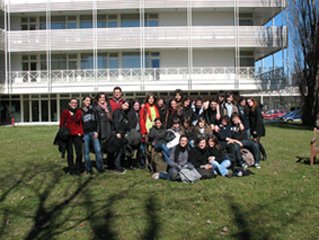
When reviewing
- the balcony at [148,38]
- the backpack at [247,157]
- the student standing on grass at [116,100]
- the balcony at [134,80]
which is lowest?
the backpack at [247,157]

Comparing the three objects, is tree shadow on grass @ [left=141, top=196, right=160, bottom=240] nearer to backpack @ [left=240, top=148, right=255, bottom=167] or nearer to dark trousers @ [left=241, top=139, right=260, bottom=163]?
backpack @ [left=240, top=148, right=255, bottom=167]

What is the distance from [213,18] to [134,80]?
8.34 meters

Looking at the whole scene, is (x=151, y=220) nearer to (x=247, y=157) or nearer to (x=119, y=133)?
(x=119, y=133)

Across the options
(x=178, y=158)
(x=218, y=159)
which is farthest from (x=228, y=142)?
→ (x=178, y=158)

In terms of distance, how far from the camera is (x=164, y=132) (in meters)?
7.87

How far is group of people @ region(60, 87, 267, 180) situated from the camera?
7360 mm

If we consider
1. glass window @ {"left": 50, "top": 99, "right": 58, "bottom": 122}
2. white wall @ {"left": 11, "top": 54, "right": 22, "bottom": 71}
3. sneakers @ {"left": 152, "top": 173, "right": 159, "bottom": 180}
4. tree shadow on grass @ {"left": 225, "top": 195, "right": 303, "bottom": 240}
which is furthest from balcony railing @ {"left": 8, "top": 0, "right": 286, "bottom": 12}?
tree shadow on grass @ {"left": 225, "top": 195, "right": 303, "bottom": 240}

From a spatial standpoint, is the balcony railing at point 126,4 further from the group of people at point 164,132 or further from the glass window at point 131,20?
the group of people at point 164,132

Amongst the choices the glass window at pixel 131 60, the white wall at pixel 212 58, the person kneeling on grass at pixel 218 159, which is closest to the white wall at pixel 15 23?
the glass window at pixel 131 60

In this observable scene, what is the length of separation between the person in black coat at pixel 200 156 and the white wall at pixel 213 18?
2212cm

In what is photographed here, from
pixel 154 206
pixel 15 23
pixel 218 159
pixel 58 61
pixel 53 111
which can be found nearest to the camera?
pixel 154 206

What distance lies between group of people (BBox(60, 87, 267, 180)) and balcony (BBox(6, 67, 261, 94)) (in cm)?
1685

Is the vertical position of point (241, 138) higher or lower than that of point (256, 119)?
lower

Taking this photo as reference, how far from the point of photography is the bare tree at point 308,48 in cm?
2222
